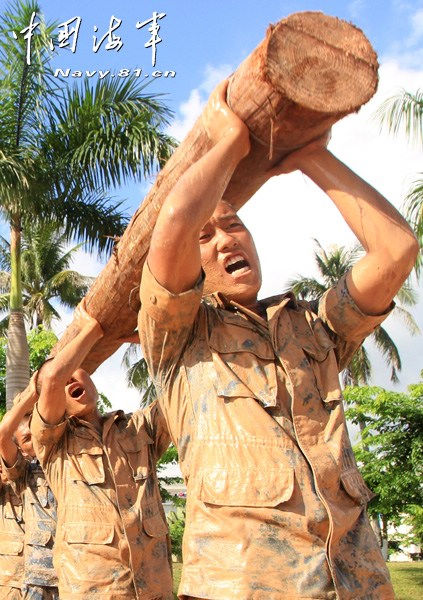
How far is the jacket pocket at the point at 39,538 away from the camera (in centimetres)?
705

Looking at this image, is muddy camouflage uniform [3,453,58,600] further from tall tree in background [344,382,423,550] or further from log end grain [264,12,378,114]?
tall tree in background [344,382,423,550]

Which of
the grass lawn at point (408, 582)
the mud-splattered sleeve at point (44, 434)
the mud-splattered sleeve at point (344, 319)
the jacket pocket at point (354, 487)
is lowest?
the grass lawn at point (408, 582)

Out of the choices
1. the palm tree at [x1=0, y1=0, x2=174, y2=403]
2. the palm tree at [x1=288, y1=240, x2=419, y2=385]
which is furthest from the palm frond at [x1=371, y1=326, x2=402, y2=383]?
the palm tree at [x1=0, y1=0, x2=174, y2=403]

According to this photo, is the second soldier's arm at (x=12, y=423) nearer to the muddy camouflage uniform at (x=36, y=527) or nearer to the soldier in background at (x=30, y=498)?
the soldier in background at (x=30, y=498)

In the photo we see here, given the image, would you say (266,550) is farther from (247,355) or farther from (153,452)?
(153,452)

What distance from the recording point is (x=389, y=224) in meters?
2.53

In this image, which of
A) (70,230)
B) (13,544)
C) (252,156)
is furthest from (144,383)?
(252,156)

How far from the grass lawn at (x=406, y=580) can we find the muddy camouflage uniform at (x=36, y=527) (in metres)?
6.05

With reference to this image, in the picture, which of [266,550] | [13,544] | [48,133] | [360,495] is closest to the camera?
[266,550]

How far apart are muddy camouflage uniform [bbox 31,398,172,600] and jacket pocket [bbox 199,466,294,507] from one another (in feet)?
9.78

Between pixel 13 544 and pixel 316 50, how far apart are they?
22.1 ft

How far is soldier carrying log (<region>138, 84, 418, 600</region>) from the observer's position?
7.34 ft

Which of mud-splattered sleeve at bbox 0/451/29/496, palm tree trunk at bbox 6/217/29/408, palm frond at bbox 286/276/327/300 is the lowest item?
mud-splattered sleeve at bbox 0/451/29/496

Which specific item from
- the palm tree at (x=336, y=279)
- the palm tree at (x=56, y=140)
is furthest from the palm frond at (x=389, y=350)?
the palm tree at (x=56, y=140)
